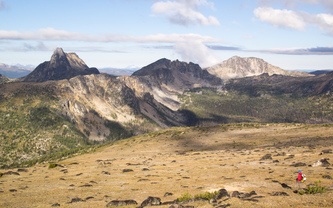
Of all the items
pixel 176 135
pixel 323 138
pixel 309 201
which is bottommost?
pixel 176 135

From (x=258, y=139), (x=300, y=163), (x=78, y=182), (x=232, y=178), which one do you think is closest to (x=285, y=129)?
(x=258, y=139)

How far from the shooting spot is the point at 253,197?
2467cm

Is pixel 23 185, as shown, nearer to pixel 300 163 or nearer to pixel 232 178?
pixel 232 178

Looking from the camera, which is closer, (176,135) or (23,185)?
(23,185)

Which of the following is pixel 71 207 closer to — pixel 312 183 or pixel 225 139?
pixel 312 183

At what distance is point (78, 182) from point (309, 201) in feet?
105

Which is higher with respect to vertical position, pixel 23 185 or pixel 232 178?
pixel 232 178

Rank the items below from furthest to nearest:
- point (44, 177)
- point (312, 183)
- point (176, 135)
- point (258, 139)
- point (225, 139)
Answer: point (176, 135) < point (225, 139) < point (258, 139) < point (44, 177) < point (312, 183)

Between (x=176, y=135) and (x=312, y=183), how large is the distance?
85.7 m

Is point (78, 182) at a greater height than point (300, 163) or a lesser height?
lesser

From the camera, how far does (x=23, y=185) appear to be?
128 feet

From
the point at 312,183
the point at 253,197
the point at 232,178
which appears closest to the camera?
the point at 253,197

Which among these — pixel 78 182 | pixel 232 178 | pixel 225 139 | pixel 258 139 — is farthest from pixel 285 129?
pixel 78 182

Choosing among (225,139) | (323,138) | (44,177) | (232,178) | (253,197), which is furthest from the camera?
(225,139)
